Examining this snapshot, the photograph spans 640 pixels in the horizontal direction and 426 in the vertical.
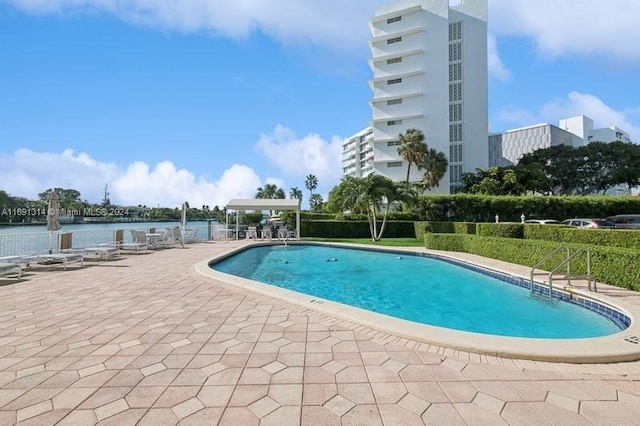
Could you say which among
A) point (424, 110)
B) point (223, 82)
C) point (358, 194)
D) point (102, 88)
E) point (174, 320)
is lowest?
point (174, 320)

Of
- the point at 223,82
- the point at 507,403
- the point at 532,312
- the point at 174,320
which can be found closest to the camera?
the point at 507,403

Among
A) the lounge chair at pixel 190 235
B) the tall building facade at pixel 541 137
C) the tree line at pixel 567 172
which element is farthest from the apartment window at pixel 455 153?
the lounge chair at pixel 190 235

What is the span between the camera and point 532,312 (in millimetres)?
6516

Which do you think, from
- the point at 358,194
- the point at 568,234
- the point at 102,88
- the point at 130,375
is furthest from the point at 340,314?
the point at 358,194

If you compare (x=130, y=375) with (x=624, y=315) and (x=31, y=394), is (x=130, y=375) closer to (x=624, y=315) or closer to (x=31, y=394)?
(x=31, y=394)

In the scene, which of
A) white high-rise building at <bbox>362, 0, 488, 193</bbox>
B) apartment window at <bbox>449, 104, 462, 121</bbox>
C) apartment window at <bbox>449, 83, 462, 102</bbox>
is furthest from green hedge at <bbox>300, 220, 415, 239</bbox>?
apartment window at <bbox>449, 83, 462, 102</bbox>

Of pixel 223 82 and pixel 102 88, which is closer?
pixel 102 88

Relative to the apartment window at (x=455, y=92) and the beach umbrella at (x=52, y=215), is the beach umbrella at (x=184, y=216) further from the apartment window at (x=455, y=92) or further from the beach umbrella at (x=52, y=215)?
the apartment window at (x=455, y=92)

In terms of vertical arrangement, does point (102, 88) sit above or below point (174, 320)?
above

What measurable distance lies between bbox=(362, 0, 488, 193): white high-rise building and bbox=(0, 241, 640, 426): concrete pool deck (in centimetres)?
4212

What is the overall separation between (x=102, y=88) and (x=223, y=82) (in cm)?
473

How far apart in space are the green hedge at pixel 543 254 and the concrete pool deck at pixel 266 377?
485 cm

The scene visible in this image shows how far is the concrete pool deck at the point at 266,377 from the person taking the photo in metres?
2.41

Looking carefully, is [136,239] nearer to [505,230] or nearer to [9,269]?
[9,269]
